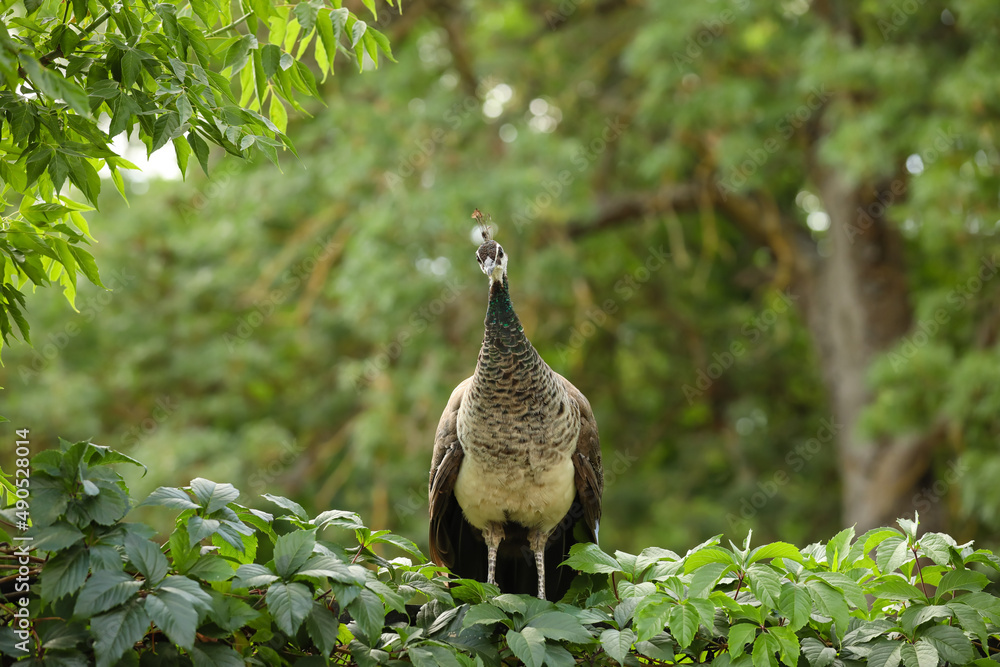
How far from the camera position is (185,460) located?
301 inches

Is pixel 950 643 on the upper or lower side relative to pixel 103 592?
lower

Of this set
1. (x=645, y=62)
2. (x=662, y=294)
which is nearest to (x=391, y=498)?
(x=662, y=294)

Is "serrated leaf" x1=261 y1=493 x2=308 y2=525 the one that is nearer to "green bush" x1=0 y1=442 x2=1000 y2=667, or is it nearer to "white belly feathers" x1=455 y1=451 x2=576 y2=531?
"green bush" x1=0 y1=442 x2=1000 y2=667

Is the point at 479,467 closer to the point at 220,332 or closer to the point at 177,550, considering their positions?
the point at 177,550

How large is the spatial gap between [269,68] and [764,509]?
28.2ft
